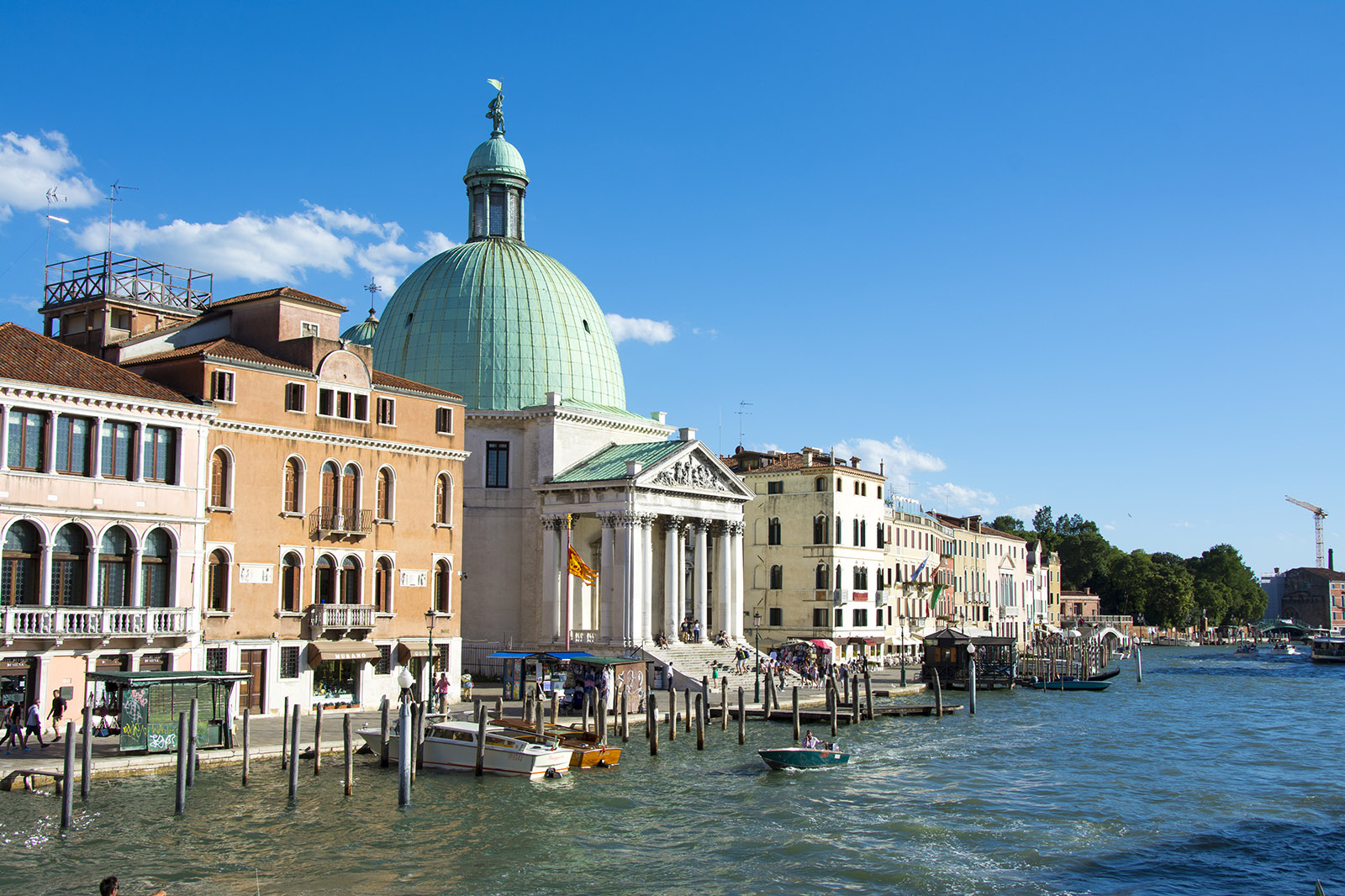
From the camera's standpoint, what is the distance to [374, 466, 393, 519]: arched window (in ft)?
135

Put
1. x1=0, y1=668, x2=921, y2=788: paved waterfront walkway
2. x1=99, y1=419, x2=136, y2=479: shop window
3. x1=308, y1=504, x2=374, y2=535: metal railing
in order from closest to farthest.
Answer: x1=0, y1=668, x2=921, y2=788: paved waterfront walkway < x1=99, y1=419, x2=136, y2=479: shop window < x1=308, y1=504, x2=374, y2=535: metal railing

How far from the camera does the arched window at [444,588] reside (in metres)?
43.1

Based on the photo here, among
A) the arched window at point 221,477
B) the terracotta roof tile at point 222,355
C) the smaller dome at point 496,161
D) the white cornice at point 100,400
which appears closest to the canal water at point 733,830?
the arched window at point 221,477

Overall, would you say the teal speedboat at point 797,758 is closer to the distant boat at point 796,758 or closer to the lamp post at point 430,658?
the distant boat at point 796,758

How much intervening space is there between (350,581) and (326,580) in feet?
2.87

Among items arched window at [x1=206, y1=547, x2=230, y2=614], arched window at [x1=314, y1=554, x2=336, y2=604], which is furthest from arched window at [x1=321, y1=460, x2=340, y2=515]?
arched window at [x1=206, y1=547, x2=230, y2=614]

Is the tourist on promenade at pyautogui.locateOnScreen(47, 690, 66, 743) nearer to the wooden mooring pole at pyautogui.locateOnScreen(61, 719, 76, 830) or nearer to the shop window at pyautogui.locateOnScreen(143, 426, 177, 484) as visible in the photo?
the shop window at pyautogui.locateOnScreen(143, 426, 177, 484)

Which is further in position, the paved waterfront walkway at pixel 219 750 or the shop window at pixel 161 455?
the shop window at pixel 161 455

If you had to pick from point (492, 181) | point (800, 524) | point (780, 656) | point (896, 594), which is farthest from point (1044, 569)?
point (492, 181)

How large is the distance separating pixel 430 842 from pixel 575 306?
3575 cm

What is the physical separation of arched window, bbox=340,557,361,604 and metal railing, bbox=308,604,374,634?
1.76 feet

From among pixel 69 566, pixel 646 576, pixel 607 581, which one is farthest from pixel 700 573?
pixel 69 566

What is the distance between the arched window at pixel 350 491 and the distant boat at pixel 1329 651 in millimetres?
83667

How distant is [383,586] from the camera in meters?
41.1
